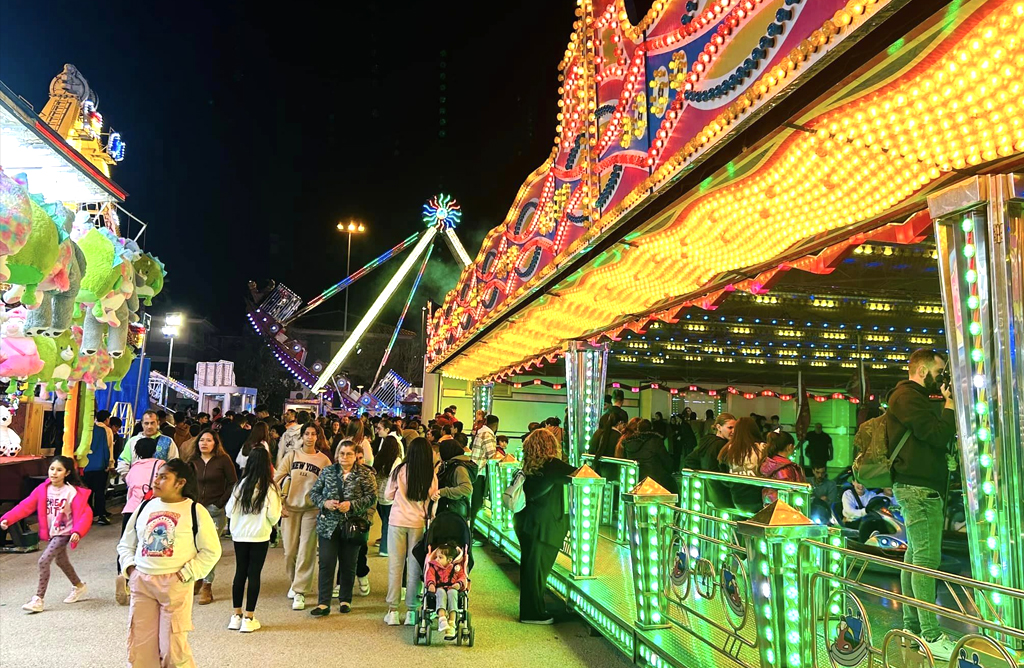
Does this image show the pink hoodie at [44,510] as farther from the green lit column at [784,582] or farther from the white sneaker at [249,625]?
the green lit column at [784,582]

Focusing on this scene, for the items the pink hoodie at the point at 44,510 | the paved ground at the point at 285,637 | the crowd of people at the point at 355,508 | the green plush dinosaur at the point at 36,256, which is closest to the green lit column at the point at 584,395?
the crowd of people at the point at 355,508

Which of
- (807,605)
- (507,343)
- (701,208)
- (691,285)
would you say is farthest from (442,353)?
(807,605)

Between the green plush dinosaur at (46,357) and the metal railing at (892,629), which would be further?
the green plush dinosaur at (46,357)

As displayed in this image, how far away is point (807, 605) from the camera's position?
11.6 ft

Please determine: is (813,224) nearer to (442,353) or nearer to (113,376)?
(113,376)

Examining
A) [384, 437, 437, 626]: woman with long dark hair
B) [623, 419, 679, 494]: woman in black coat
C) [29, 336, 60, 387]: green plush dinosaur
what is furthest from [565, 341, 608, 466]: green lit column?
[29, 336, 60, 387]: green plush dinosaur

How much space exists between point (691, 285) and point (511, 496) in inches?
124

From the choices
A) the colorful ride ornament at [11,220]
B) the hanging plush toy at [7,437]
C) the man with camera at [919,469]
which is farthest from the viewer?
the hanging plush toy at [7,437]

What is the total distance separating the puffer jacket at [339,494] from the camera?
285 inches

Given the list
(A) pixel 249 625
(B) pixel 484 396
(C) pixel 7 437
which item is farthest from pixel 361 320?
(A) pixel 249 625

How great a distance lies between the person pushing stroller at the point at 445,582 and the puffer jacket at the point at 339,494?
3.79ft

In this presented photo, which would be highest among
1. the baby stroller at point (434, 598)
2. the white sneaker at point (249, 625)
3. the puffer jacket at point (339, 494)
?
the puffer jacket at point (339, 494)

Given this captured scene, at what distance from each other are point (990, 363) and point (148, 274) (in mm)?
10727

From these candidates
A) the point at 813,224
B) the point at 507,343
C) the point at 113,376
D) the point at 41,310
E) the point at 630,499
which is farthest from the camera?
the point at 507,343
